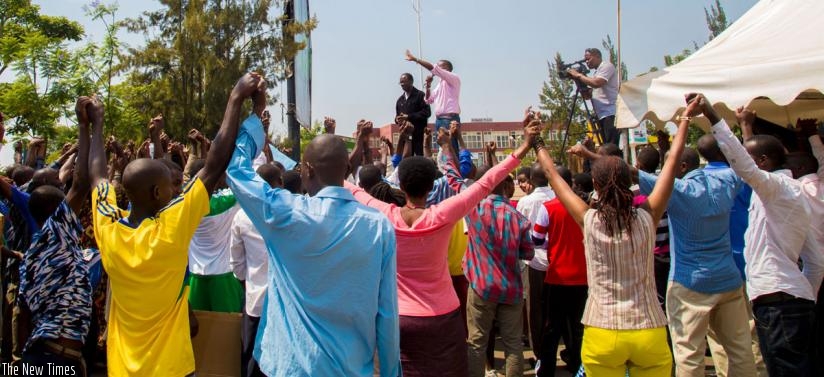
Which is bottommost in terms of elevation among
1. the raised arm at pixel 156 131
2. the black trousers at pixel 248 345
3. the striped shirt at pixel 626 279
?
the black trousers at pixel 248 345

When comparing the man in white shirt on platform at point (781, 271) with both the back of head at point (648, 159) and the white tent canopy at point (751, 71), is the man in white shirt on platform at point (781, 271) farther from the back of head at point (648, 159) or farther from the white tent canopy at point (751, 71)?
the white tent canopy at point (751, 71)

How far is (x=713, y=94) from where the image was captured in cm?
531

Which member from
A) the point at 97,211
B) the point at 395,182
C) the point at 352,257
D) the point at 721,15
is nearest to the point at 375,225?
the point at 352,257

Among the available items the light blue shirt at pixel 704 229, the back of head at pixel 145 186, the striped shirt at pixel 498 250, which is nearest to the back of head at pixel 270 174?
the striped shirt at pixel 498 250

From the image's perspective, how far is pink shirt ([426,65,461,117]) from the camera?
888 centimetres

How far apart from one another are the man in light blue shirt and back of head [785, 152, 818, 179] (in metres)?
0.41

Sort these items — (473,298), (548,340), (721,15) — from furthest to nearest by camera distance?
(721,15) → (548,340) → (473,298)

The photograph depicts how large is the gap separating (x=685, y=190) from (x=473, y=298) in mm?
1786

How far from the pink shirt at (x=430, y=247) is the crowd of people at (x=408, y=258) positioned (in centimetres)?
1

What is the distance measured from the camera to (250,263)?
4922 mm

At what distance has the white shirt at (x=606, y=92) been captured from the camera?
8.41 meters

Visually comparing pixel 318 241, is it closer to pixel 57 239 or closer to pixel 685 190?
pixel 57 239

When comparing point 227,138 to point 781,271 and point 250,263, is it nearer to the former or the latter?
point 250,263

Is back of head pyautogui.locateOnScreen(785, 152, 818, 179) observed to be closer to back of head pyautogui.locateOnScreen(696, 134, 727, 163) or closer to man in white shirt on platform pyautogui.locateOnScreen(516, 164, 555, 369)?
back of head pyautogui.locateOnScreen(696, 134, 727, 163)
